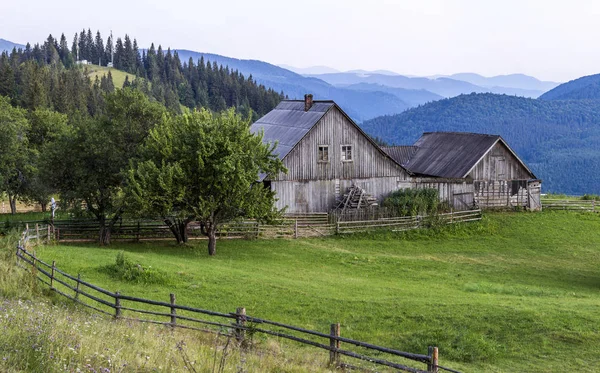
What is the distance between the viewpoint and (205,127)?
33.3 meters

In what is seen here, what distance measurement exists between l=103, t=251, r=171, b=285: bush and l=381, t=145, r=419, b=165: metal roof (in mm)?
35990

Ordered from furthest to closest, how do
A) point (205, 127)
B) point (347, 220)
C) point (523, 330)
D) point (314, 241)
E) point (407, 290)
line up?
point (347, 220)
point (314, 241)
point (205, 127)
point (407, 290)
point (523, 330)

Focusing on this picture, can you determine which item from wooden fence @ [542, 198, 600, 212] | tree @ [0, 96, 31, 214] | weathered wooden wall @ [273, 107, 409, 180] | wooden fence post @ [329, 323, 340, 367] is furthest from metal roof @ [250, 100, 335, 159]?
wooden fence post @ [329, 323, 340, 367]

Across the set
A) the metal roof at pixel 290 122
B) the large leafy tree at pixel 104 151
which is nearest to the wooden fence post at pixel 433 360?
the large leafy tree at pixel 104 151

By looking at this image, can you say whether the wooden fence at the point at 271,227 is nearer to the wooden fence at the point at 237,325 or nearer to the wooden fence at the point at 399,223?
the wooden fence at the point at 399,223

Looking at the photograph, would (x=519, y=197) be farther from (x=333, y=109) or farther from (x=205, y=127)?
(x=205, y=127)

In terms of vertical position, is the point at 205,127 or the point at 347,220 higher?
the point at 205,127

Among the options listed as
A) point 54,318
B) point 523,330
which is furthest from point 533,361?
point 54,318

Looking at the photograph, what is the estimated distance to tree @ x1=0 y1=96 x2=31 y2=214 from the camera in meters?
50.5

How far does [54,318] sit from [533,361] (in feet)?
41.0

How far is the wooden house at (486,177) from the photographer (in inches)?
1898

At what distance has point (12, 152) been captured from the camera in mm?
51531

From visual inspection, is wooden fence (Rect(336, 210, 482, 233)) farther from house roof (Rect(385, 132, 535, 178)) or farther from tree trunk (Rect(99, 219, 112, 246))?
tree trunk (Rect(99, 219, 112, 246))

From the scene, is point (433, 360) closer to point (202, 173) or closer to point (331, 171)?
point (202, 173)
